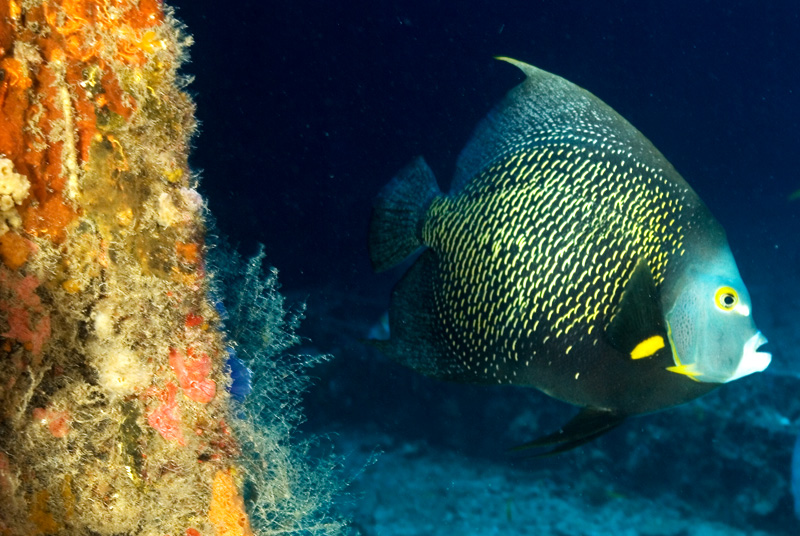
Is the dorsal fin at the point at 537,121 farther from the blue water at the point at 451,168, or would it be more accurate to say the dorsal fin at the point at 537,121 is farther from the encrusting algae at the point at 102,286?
the blue water at the point at 451,168

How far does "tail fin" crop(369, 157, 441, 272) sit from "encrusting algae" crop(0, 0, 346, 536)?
915 mm

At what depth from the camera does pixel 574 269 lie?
2025 mm

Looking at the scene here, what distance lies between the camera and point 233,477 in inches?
66.7

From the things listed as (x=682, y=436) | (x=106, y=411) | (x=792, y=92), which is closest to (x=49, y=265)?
(x=106, y=411)

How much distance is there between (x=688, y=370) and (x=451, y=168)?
20.4 m

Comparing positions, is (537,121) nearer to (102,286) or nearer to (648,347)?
(648,347)

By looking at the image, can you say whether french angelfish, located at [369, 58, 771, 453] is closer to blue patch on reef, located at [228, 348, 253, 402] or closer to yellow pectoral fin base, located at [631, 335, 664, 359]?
yellow pectoral fin base, located at [631, 335, 664, 359]

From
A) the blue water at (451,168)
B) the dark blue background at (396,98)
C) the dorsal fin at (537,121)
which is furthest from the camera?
the dark blue background at (396,98)

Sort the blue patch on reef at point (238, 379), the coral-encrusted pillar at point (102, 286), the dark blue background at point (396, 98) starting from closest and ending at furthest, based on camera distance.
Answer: the coral-encrusted pillar at point (102, 286)
the blue patch on reef at point (238, 379)
the dark blue background at point (396, 98)

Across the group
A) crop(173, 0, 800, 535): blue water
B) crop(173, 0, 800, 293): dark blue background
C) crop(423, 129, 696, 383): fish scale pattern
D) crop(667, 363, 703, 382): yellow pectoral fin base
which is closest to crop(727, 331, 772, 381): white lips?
crop(667, 363, 703, 382): yellow pectoral fin base

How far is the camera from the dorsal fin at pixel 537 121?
2.16m

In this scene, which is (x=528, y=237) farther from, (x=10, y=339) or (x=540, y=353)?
(x=10, y=339)

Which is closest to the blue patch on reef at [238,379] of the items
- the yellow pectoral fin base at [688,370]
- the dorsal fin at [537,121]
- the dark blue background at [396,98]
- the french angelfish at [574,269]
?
the french angelfish at [574,269]

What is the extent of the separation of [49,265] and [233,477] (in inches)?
35.2
